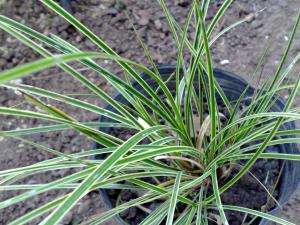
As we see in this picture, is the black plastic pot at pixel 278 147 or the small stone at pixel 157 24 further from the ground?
the small stone at pixel 157 24

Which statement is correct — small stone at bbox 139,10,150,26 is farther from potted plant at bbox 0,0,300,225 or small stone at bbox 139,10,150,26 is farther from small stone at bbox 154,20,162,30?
potted plant at bbox 0,0,300,225

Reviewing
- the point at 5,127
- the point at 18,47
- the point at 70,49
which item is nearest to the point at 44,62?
the point at 70,49

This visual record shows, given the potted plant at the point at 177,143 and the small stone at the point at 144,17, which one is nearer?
the potted plant at the point at 177,143

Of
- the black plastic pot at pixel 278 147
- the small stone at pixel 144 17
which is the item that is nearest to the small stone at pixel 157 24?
the small stone at pixel 144 17

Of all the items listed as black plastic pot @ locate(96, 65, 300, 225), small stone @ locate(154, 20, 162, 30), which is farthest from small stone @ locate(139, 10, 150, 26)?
black plastic pot @ locate(96, 65, 300, 225)

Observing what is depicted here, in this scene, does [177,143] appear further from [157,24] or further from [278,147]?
[157,24]

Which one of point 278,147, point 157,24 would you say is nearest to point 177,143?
point 278,147

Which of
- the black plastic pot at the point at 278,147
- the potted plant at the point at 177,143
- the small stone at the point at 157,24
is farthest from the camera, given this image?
the small stone at the point at 157,24

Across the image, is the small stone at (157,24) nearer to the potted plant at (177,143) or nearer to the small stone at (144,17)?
the small stone at (144,17)
